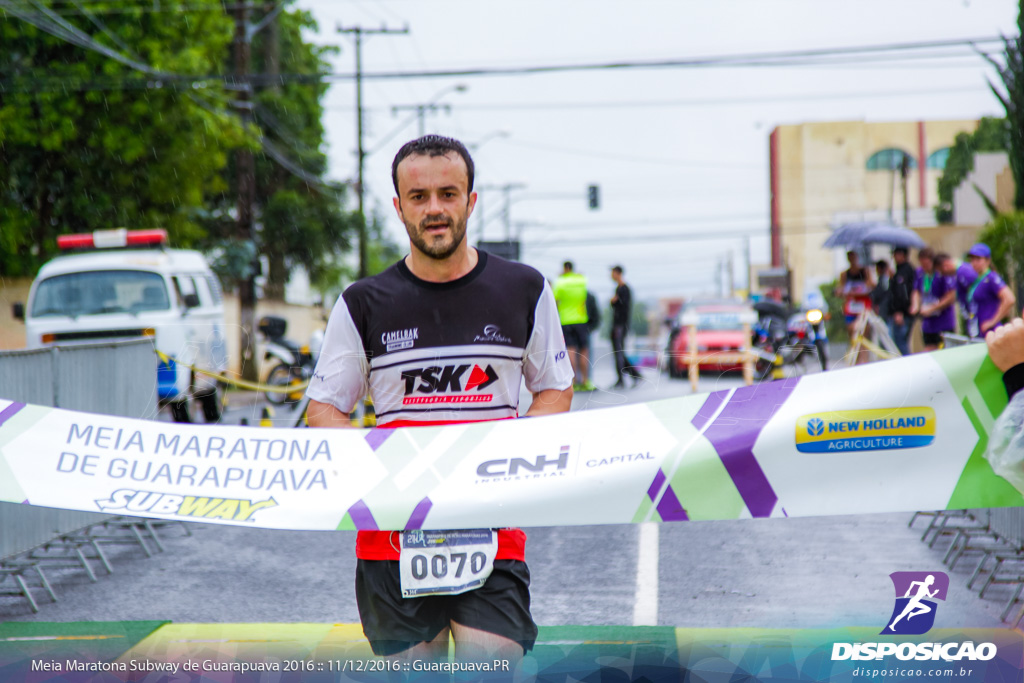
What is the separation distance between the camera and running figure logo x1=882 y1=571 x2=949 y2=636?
3.43 metres

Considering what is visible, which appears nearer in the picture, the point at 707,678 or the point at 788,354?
the point at 707,678

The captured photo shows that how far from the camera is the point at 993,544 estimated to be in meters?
7.30

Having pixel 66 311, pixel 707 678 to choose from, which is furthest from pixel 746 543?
pixel 66 311

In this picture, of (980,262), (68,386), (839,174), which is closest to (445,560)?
(68,386)

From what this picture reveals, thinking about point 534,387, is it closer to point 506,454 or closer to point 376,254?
point 506,454

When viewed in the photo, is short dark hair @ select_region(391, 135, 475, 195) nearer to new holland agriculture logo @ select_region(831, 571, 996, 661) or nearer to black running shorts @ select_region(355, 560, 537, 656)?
black running shorts @ select_region(355, 560, 537, 656)

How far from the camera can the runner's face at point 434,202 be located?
10.3 feet

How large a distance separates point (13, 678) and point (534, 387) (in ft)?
6.40

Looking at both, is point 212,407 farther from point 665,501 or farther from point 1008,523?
point 1008,523

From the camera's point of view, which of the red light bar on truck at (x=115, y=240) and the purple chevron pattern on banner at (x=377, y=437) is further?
the red light bar on truck at (x=115, y=240)

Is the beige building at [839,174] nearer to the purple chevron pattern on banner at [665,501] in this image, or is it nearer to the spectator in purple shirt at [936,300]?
the spectator in purple shirt at [936,300]

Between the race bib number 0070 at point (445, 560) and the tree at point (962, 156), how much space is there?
55.5 m

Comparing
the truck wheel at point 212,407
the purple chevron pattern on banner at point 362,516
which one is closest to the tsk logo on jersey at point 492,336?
the purple chevron pattern on banner at point 362,516

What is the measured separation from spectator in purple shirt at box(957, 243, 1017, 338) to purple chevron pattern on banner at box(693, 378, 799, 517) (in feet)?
31.4
